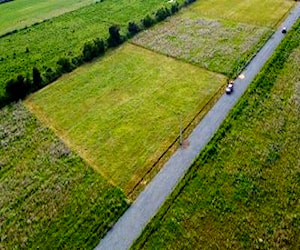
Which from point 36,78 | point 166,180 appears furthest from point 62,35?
point 166,180

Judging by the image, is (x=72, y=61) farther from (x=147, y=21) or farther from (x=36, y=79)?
(x=147, y=21)

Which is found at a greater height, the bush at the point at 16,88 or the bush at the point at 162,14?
the bush at the point at 16,88

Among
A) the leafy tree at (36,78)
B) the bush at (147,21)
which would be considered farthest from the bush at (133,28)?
the leafy tree at (36,78)

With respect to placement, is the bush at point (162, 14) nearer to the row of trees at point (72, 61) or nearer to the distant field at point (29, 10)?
the row of trees at point (72, 61)

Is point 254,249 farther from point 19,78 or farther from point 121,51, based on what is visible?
point 121,51

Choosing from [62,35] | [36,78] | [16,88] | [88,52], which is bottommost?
[62,35]

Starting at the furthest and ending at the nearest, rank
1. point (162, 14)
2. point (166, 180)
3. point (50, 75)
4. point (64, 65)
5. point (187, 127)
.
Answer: point (162, 14) < point (64, 65) < point (50, 75) < point (187, 127) < point (166, 180)

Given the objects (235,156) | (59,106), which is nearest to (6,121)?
(59,106)
